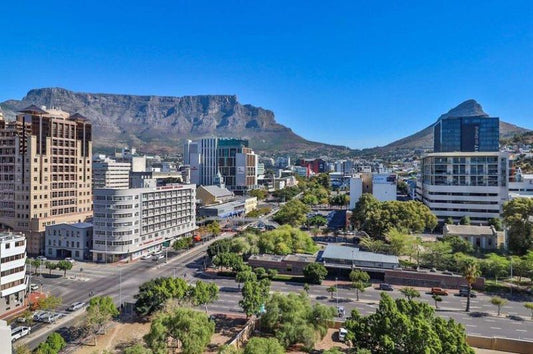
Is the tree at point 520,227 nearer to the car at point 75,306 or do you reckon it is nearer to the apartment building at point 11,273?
the car at point 75,306

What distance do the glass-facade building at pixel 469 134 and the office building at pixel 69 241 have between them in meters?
169

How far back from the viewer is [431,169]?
91062 mm

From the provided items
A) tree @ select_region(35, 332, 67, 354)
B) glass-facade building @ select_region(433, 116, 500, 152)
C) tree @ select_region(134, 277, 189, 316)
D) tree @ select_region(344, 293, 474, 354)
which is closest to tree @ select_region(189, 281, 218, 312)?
tree @ select_region(134, 277, 189, 316)

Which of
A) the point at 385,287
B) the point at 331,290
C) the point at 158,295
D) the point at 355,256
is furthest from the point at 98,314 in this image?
the point at 355,256

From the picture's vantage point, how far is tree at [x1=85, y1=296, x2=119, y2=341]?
33156 mm

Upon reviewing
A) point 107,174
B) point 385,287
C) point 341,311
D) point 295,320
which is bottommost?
point 385,287

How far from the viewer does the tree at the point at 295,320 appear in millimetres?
31594

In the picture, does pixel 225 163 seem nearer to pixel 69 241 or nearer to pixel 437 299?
pixel 69 241

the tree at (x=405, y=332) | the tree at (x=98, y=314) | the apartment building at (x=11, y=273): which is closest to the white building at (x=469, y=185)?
the tree at (x=405, y=332)

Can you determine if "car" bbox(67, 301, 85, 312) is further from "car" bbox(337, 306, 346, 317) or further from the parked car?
the parked car

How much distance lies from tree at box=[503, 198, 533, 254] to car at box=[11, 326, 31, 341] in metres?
67.3

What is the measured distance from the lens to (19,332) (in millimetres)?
34469

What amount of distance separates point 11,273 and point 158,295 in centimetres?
1915

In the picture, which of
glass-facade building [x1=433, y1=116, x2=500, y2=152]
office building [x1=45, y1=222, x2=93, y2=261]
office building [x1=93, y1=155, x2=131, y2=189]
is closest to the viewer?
office building [x1=45, y1=222, x2=93, y2=261]
